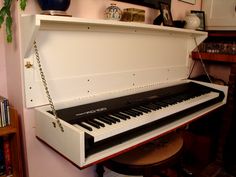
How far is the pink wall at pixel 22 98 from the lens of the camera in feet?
3.94

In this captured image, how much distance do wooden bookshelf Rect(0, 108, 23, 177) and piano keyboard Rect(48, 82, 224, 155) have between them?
0.23m

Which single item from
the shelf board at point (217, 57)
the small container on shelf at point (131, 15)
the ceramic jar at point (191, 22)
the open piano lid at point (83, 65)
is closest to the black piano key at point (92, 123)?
the open piano lid at point (83, 65)

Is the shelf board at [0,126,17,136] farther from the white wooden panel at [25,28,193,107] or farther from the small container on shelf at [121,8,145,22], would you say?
the small container on shelf at [121,8,145,22]

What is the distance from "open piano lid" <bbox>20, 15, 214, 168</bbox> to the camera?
1044 millimetres

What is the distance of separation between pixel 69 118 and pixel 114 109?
281mm

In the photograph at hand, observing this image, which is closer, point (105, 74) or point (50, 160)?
point (50, 160)

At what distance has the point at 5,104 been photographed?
1.20 meters

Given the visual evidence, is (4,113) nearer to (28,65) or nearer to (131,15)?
(28,65)

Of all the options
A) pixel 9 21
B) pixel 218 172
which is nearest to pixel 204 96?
pixel 218 172

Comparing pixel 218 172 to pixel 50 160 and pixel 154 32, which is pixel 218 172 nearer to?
pixel 154 32

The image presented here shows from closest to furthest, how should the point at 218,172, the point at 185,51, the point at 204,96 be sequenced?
the point at 204,96, the point at 218,172, the point at 185,51

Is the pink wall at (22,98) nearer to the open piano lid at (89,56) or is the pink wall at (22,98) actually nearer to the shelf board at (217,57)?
the open piano lid at (89,56)

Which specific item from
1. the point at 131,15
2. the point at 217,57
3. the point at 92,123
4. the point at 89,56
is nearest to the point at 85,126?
the point at 92,123

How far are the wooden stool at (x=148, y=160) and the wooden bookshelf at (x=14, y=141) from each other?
0.47 metres
